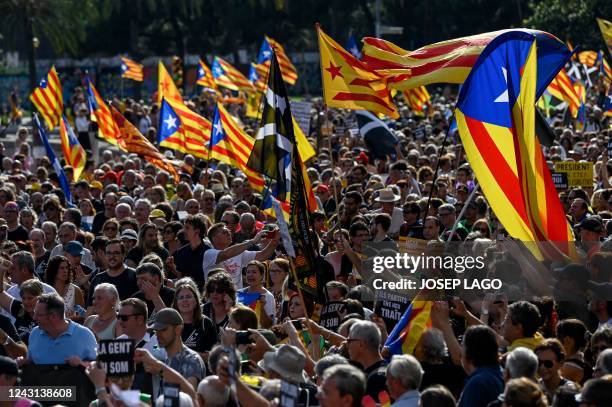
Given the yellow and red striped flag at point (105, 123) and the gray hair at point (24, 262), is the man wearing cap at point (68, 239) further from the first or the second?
the yellow and red striped flag at point (105, 123)

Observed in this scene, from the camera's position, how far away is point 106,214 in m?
16.3

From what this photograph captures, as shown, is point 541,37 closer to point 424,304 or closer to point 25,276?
point 424,304

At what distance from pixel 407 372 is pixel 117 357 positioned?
5.00 feet

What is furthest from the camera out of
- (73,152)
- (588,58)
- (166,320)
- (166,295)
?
(588,58)

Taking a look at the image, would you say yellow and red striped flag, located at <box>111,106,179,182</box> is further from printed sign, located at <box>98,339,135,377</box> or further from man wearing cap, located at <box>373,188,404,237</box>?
printed sign, located at <box>98,339,135,377</box>

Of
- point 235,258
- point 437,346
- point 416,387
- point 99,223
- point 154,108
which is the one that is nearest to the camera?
point 416,387

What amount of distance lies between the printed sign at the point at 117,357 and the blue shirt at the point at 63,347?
1.29 meters

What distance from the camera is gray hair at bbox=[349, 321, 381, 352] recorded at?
762 centimetres

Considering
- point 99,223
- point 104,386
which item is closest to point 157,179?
point 99,223

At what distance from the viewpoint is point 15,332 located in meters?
9.49

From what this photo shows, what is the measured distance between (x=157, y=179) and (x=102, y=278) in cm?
797

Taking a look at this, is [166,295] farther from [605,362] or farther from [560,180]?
[560,180]

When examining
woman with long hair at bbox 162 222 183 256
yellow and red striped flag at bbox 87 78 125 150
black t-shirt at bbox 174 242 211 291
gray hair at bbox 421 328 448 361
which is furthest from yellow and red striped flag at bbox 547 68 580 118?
gray hair at bbox 421 328 448 361
